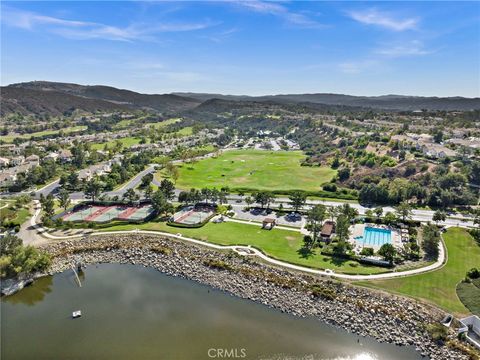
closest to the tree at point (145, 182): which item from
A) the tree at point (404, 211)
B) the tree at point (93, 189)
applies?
the tree at point (93, 189)

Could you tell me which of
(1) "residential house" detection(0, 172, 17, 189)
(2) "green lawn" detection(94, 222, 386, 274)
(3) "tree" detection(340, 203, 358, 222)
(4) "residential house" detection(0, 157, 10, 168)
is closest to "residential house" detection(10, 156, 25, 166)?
(4) "residential house" detection(0, 157, 10, 168)

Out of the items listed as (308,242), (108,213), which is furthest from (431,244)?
(108,213)

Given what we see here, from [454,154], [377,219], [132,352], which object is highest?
[454,154]

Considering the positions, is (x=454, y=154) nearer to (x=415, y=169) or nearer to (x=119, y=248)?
(x=415, y=169)

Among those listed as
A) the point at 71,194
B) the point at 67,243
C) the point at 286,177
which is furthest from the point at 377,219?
the point at 71,194

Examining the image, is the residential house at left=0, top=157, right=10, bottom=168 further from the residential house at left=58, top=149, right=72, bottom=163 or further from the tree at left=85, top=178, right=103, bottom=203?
the tree at left=85, top=178, right=103, bottom=203
